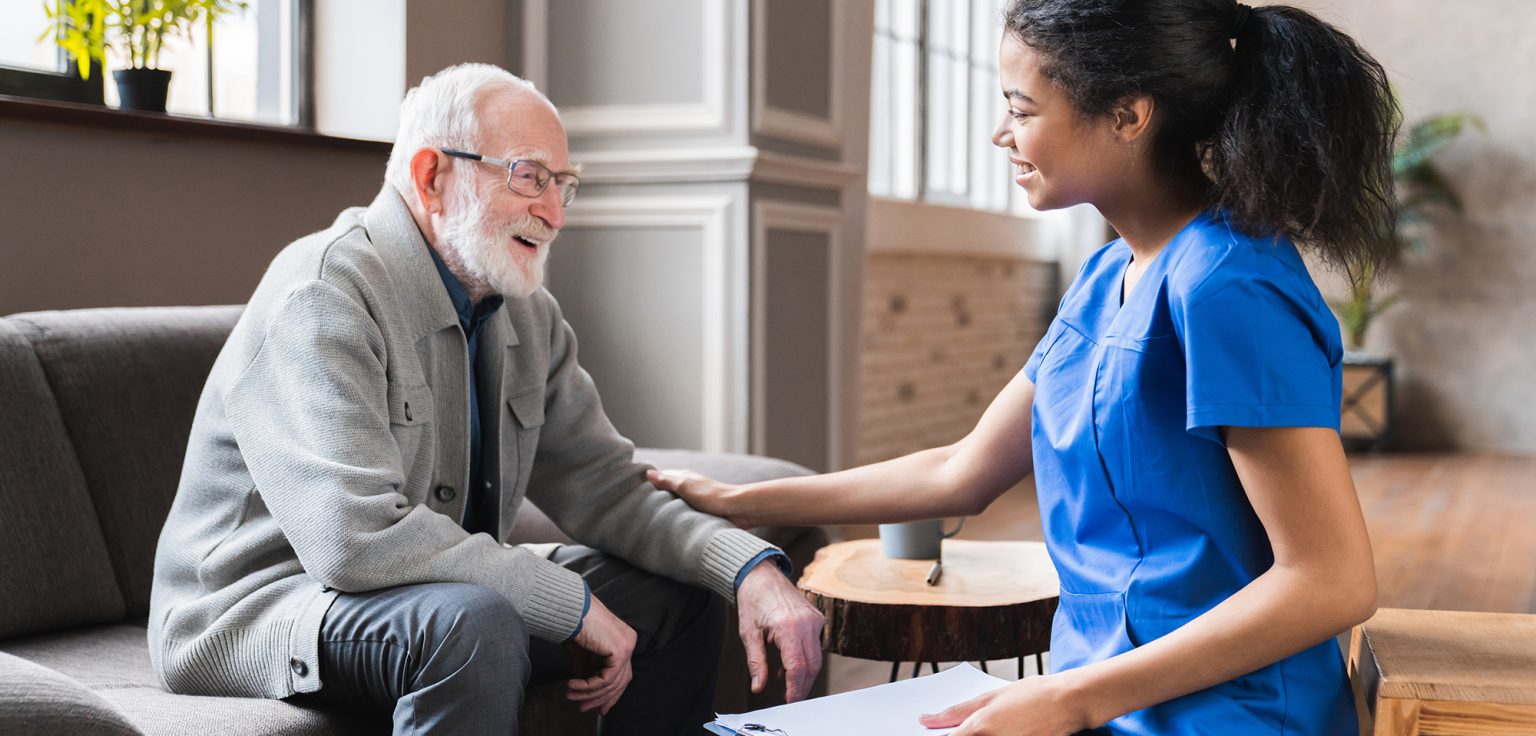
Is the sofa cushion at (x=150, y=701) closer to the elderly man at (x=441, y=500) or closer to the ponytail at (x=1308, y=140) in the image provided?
the elderly man at (x=441, y=500)

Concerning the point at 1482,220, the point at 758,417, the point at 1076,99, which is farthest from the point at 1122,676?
the point at 1482,220

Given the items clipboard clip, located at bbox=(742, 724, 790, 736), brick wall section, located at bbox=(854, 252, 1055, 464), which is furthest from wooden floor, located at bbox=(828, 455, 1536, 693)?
clipboard clip, located at bbox=(742, 724, 790, 736)

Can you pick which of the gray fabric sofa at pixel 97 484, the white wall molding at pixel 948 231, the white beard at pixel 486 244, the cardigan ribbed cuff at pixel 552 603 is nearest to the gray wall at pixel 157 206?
the gray fabric sofa at pixel 97 484

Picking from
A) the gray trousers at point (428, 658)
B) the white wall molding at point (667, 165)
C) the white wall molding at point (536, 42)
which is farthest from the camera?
the white wall molding at point (536, 42)

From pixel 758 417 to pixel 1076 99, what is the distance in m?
2.24

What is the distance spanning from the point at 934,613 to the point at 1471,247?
7.00 meters

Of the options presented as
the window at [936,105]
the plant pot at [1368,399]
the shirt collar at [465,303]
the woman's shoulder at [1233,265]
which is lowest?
the plant pot at [1368,399]

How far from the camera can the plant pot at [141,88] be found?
2.54 m

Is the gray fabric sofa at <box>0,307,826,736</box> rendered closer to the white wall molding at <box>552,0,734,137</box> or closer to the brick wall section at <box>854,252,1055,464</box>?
the white wall molding at <box>552,0,734,137</box>

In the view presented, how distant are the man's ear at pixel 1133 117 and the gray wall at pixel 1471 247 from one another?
23.4ft

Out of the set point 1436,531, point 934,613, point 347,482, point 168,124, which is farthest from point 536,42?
point 1436,531

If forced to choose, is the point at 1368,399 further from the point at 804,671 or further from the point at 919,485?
the point at 804,671

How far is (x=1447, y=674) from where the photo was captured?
114cm

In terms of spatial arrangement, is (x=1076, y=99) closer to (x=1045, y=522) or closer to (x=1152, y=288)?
(x=1152, y=288)
